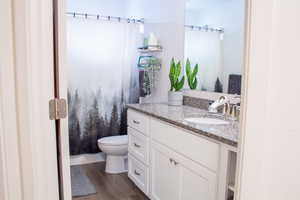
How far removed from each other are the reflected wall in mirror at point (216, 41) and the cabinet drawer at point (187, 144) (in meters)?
Answer: 0.69

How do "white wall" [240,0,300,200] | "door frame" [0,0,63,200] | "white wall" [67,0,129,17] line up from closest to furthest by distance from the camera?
"white wall" [240,0,300,200], "door frame" [0,0,63,200], "white wall" [67,0,129,17]

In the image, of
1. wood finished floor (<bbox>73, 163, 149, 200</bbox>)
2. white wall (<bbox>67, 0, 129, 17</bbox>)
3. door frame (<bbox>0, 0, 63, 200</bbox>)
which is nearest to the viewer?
door frame (<bbox>0, 0, 63, 200</bbox>)

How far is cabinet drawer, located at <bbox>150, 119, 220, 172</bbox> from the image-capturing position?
56.7 inches

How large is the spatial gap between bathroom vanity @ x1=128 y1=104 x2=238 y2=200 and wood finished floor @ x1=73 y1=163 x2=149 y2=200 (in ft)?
0.31

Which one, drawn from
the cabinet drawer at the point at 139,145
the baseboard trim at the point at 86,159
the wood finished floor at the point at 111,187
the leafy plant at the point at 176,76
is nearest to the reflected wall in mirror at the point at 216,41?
the leafy plant at the point at 176,76

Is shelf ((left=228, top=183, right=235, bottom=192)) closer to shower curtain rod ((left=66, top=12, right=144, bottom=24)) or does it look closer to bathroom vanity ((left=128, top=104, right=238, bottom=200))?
bathroom vanity ((left=128, top=104, right=238, bottom=200))

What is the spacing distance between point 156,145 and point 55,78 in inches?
53.5

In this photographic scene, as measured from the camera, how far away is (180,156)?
1747 mm

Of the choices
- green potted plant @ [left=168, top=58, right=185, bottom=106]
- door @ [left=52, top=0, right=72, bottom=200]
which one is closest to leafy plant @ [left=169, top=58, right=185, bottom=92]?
green potted plant @ [left=168, top=58, right=185, bottom=106]

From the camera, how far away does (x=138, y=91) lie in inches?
135

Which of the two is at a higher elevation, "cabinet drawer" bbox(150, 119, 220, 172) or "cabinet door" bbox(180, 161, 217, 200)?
"cabinet drawer" bbox(150, 119, 220, 172)

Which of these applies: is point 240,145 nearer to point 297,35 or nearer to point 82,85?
point 297,35

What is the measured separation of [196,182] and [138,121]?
0.98m

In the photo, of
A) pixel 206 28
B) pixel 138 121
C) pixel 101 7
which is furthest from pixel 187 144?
pixel 101 7
